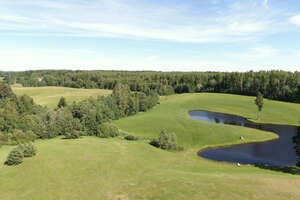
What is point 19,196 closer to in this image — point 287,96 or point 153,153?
point 153,153

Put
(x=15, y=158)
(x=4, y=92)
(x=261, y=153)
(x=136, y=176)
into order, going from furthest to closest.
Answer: (x=4, y=92) → (x=261, y=153) → (x=15, y=158) → (x=136, y=176)

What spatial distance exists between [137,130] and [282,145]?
53939 millimetres

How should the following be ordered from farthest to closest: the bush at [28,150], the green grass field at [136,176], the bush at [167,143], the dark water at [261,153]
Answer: the bush at [167,143] → the dark water at [261,153] → the bush at [28,150] → the green grass field at [136,176]

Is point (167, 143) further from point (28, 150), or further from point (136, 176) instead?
point (28, 150)

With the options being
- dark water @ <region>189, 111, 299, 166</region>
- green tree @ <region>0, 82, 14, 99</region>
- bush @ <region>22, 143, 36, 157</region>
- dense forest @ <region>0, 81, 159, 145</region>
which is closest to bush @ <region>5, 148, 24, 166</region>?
bush @ <region>22, 143, 36, 157</region>

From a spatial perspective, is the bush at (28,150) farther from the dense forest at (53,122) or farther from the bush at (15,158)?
the dense forest at (53,122)

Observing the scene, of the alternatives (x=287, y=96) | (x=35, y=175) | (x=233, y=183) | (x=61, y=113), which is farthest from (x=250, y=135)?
(x=287, y=96)

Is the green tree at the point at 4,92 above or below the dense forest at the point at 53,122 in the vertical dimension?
above

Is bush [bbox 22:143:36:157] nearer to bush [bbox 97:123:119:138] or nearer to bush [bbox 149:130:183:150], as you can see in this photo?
bush [bbox 97:123:119:138]

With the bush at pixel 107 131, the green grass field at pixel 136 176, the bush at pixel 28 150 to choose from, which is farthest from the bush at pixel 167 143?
the bush at pixel 28 150

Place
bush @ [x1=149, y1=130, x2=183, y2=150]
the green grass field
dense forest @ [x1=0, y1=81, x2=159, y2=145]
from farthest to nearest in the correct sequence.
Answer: dense forest @ [x1=0, y1=81, x2=159, y2=145] < bush @ [x1=149, y1=130, x2=183, y2=150] < the green grass field

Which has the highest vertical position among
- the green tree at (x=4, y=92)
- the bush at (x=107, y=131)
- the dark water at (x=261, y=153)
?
the green tree at (x=4, y=92)

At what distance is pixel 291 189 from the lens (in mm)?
29062

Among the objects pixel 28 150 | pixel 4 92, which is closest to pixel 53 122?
pixel 28 150
